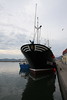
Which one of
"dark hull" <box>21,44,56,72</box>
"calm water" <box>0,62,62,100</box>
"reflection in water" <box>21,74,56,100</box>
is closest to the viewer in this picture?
"reflection in water" <box>21,74,56,100</box>

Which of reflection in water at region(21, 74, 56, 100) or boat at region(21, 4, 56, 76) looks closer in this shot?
reflection in water at region(21, 74, 56, 100)

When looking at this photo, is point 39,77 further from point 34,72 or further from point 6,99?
Result: point 6,99

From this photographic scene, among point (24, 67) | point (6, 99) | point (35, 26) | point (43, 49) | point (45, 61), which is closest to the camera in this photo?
point (6, 99)

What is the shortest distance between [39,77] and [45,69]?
1.63 m

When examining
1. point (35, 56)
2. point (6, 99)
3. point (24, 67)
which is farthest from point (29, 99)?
point (24, 67)

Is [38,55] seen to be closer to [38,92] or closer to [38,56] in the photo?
[38,56]

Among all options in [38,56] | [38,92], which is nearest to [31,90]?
[38,92]

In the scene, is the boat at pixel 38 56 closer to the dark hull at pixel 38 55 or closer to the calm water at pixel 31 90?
the dark hull at pixel 38 55

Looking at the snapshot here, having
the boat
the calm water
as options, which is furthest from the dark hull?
the calm water

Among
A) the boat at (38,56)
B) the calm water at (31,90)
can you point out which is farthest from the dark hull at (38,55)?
the calm water at (31,90)

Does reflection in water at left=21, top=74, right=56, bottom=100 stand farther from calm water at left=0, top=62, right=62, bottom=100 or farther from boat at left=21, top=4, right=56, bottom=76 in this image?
boat at left=21, top=4, right=56, bottom=76

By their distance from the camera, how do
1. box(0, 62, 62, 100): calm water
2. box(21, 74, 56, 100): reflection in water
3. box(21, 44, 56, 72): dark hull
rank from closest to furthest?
box(21, 74, 56, 100): reflection in water → box(0, 62, 62, 100): calm water → box(21, 44, 56, 72): dark hull

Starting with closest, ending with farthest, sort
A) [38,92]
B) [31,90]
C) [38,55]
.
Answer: [38,92] < [31,90] < [38,55]

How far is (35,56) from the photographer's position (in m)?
16.8
